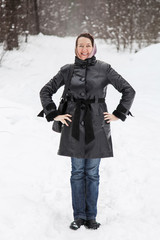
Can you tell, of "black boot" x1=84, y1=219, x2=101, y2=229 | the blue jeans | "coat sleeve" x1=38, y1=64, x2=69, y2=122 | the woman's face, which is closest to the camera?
the woman's face

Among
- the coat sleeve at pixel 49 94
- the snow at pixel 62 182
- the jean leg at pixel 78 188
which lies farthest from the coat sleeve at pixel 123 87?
the snow at pixel 62 182

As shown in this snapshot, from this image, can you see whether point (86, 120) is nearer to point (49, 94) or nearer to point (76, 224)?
point (49, 94)

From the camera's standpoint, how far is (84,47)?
292 centimetres

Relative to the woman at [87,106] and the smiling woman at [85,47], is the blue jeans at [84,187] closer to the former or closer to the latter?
the woman at [87,106]

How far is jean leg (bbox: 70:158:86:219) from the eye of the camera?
10.5 feet

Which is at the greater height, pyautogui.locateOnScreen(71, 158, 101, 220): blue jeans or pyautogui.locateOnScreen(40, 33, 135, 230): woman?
pyautogui.locateOnScreen(40, 33, 135, 230): woman

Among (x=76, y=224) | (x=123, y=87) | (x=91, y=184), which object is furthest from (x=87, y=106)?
(x=76, y=224)

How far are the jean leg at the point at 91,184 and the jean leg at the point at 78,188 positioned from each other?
0.16ft

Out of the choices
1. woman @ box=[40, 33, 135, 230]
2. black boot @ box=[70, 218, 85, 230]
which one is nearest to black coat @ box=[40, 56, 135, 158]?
woman @ box=[40, 33, 135, 230]

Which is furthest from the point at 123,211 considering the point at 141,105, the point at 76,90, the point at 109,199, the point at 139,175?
the point at 141,105

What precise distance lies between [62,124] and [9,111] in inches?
139

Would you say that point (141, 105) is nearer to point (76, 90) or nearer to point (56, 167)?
point (56, 167)

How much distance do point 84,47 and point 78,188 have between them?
4.83 feet

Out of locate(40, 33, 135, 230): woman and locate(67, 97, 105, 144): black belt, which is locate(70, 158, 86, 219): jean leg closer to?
locate(40, 33, 135, 230): woman
